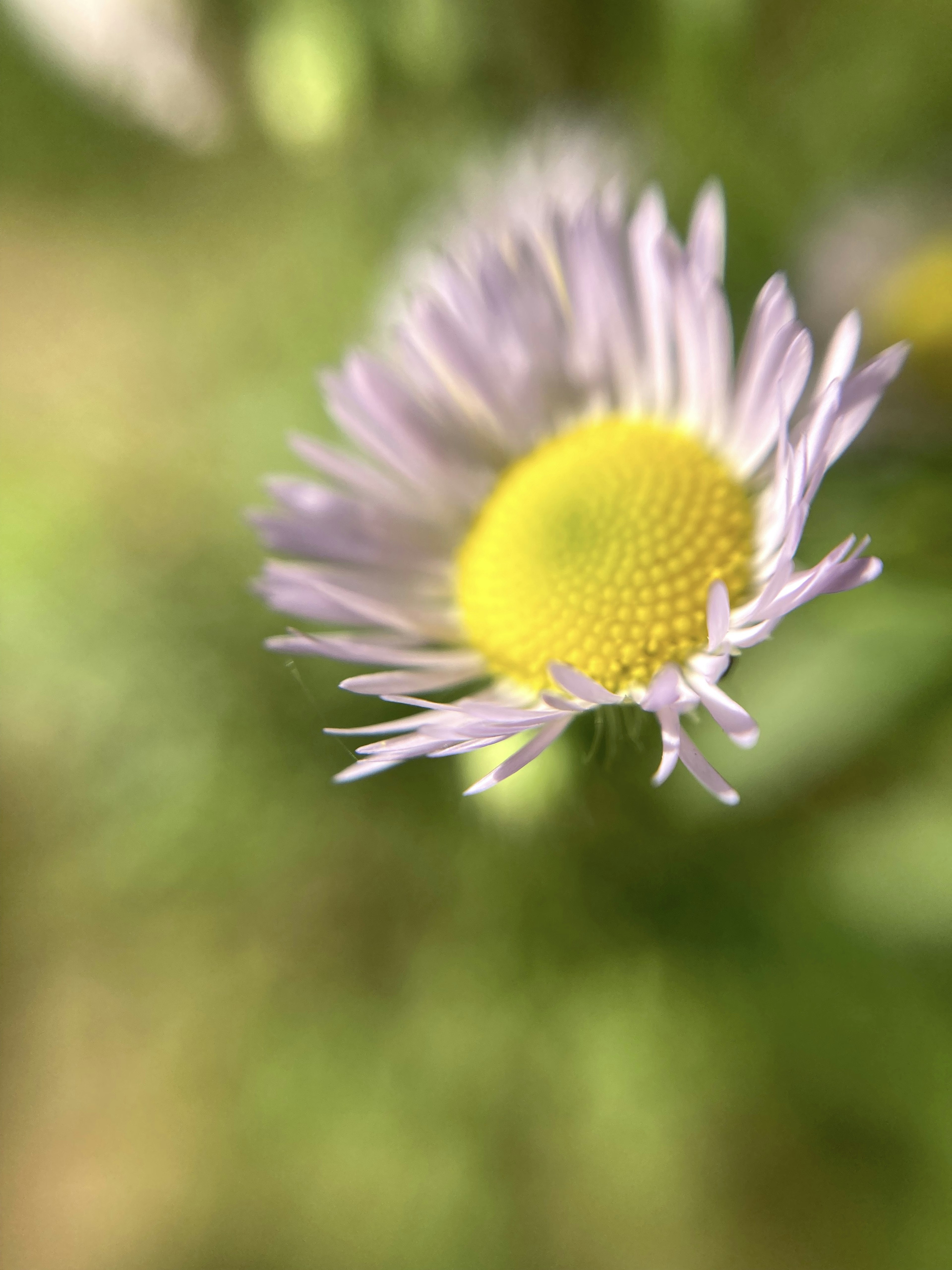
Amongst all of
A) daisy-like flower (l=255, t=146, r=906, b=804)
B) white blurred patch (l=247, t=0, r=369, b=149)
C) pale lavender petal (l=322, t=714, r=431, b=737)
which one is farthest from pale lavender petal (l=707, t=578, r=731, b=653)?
white blurred patch (l=247, t=0, r=369, b=149)

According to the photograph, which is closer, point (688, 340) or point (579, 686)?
point (579, 686)

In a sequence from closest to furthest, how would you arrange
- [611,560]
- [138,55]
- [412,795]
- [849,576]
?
[849,576]
[611,560]
[138,55]
[412,795]

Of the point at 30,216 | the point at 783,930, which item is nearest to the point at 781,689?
the point at 783,930

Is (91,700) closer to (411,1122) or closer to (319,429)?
(319,429)

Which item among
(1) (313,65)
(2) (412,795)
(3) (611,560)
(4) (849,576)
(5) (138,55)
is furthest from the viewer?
(2) (412,795)

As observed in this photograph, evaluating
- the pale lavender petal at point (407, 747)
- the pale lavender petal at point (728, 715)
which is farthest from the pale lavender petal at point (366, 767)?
the pale lavender petal at point (728, 715)

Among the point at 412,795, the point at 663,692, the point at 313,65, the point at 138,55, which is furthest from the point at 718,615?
the point at 138,55

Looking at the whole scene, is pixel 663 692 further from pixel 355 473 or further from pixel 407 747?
pixel 355 473
